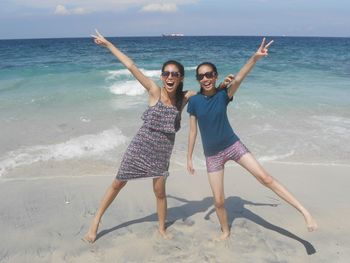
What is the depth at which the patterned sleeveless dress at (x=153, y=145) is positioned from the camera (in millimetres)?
3939

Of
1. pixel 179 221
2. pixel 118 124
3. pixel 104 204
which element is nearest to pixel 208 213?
pixel 179 221

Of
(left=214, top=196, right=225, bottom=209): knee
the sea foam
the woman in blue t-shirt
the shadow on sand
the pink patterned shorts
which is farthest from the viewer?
the sea foam

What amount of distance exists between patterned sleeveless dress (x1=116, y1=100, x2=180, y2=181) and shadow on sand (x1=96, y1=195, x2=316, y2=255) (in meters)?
0.85

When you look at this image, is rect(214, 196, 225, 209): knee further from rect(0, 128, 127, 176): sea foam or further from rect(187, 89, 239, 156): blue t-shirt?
rect(0, 128, 127, 176): sea foam

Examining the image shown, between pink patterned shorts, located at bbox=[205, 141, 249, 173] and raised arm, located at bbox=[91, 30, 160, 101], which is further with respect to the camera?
pink patterned shorts, located at bbox=[205, 141, 249, 173]

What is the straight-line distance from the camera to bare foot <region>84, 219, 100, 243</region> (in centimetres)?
426

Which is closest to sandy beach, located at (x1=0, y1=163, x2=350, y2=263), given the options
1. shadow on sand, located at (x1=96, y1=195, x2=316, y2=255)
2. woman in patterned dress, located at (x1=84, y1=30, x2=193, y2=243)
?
shadow on sand, located at (x1=96, y1=195, x2=316, y2=255)

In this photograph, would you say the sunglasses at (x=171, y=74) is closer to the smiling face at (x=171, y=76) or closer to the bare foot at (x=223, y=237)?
the smiling face at (x=171, y=76)

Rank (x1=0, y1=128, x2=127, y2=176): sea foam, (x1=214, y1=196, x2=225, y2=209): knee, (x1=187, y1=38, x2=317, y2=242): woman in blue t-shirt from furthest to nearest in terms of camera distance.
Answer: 1. (x1=0, y1=128, x2=127, y2=176): sea foam
2. (x1=214, y1=196, x2=225, y2=209): knee
3. (x1=187, y1=38, x2=317, y2=242): woman in blue t-shirt

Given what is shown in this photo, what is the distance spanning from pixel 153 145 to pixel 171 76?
68cm

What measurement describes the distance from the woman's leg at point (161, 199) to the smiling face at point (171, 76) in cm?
89

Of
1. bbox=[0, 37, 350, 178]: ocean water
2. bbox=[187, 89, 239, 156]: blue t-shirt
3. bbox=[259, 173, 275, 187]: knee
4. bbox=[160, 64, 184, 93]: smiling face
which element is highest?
bbox=[160, 64, 184, 93]: smiling face

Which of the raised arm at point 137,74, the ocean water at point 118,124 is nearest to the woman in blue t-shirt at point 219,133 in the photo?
the raised arm at point 137,74

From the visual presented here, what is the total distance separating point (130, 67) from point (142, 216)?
6.13ft
